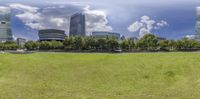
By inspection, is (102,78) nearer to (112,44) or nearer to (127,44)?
(127,44)

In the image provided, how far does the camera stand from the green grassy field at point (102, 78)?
3603 cm

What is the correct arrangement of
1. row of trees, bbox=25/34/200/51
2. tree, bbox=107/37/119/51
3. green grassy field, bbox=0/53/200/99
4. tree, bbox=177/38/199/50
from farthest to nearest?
tree, bbox=107/37/119/51, row of trees, bbox=25/34/200/51, tree, bbox=177/38/199/50, green grassy field, bbox=0/53/200/99

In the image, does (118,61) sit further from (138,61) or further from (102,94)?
(102,94)

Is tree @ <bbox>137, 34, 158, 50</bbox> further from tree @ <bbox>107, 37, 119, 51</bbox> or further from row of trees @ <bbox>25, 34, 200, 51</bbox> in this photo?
tree @ <bbox>107, 37, 119, 51</bbox>

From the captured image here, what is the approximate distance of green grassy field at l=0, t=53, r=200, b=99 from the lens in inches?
1419

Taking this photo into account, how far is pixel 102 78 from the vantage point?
43.2 metres

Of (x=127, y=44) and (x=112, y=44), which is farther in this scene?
(x=112, y=44)

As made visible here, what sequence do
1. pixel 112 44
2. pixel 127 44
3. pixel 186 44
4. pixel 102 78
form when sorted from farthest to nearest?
pixel 112 44
pixel 127 44
pixel 186 44
pixel 102 78

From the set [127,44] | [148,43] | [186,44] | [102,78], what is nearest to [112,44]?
[127,44]

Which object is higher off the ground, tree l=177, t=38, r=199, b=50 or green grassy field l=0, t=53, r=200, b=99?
tree l=177, t=38, r=199, b=50

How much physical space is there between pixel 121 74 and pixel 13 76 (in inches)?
531

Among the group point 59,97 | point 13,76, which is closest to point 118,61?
point 13,76

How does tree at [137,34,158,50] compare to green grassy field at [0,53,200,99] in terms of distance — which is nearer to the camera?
green grassy field at [0,53,200,99]

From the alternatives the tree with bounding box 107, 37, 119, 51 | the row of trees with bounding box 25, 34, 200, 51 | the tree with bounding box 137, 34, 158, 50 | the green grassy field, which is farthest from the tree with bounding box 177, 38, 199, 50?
the green grassy field
